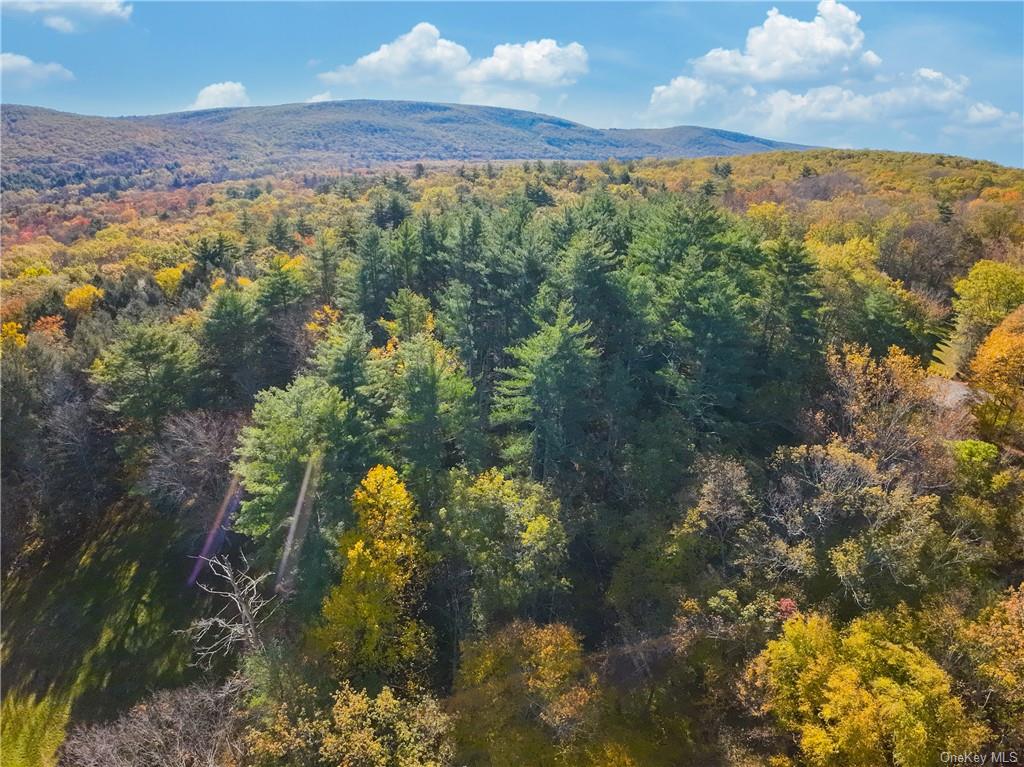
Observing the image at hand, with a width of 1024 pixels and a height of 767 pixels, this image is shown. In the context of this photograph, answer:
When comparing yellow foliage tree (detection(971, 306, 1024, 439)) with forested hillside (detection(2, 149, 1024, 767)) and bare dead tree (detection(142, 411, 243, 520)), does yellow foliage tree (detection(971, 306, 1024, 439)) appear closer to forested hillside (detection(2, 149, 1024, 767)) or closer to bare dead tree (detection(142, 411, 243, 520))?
forested hillside (detection(2, 149, 1024, 767))

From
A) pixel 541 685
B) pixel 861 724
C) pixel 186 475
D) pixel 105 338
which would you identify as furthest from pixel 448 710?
pixel 105 338

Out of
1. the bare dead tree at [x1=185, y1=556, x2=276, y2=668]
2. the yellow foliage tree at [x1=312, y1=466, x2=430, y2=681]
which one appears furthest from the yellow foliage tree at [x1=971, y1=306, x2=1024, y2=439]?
the bare dead tree at [x1=185, y1=556, x2=276, y2=668]

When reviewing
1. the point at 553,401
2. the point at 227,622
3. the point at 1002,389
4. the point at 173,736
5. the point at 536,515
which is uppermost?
the point at 1002,389

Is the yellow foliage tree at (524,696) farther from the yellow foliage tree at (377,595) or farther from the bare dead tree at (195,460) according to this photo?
the bare dead tree at (195,460)

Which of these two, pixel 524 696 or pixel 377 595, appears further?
pixel 377 595

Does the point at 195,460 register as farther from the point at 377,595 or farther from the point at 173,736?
the point at 377,595

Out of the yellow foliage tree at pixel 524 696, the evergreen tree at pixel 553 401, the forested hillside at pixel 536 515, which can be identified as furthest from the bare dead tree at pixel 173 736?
the evergreen tree at pixel 553 401

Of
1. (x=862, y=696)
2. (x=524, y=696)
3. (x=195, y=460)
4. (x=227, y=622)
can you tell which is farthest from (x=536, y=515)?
(x=227, y=622)
